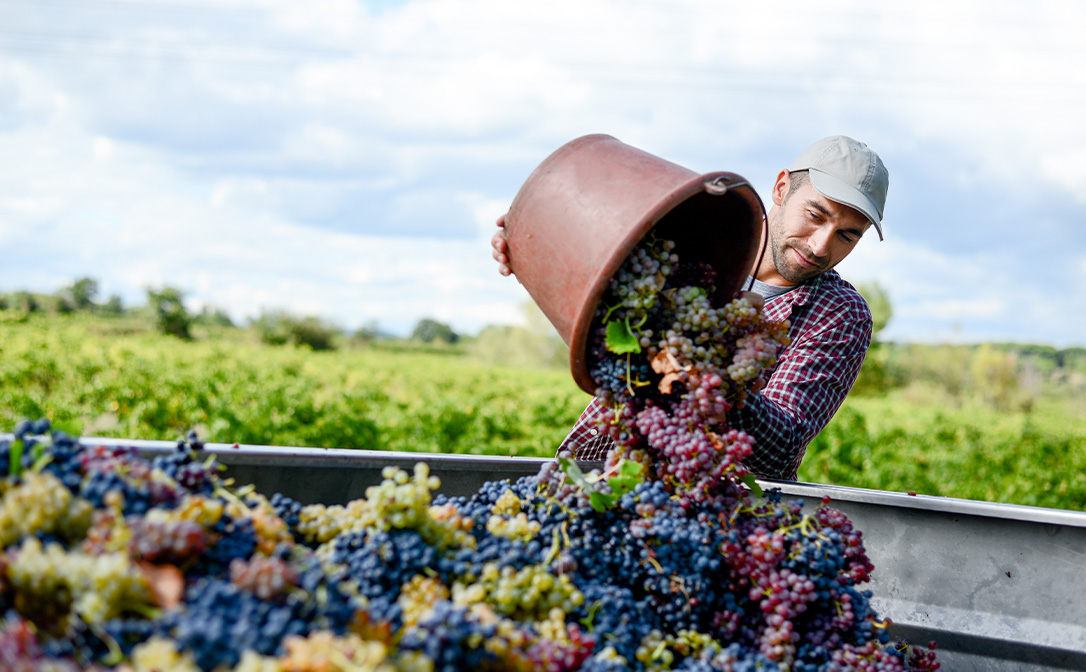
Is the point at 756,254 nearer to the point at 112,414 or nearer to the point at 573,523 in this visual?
the point at 573,523

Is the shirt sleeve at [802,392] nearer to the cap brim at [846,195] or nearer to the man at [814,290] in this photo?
the man at [814,290]

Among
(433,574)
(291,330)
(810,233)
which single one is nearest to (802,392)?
(810,233)

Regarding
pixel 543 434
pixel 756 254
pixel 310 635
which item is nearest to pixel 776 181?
pixel 756 254

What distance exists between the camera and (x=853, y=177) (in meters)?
2.46

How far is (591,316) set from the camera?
1597 millimetres

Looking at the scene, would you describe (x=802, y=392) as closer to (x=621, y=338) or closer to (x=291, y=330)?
(x=621, y=338)

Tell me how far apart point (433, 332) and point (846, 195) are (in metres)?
34.4

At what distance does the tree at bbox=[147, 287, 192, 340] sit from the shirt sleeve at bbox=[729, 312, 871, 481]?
1882 centimetres

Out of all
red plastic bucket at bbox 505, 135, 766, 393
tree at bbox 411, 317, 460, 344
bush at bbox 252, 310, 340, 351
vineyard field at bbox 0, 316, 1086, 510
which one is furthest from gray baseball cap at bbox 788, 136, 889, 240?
tree at bbox 411, 317, 460, 344

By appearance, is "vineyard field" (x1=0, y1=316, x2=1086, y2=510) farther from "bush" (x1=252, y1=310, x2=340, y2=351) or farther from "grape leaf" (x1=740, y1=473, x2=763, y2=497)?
"bush" (x1=252, y1=310, x2=340, y2=351)

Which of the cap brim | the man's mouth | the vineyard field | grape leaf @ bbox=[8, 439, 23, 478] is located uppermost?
the cap brim

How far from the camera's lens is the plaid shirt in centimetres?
210

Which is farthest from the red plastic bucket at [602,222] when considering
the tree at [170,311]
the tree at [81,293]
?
the tree at [81,293]

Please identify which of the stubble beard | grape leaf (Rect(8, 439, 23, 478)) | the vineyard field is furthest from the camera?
the vineyard field
